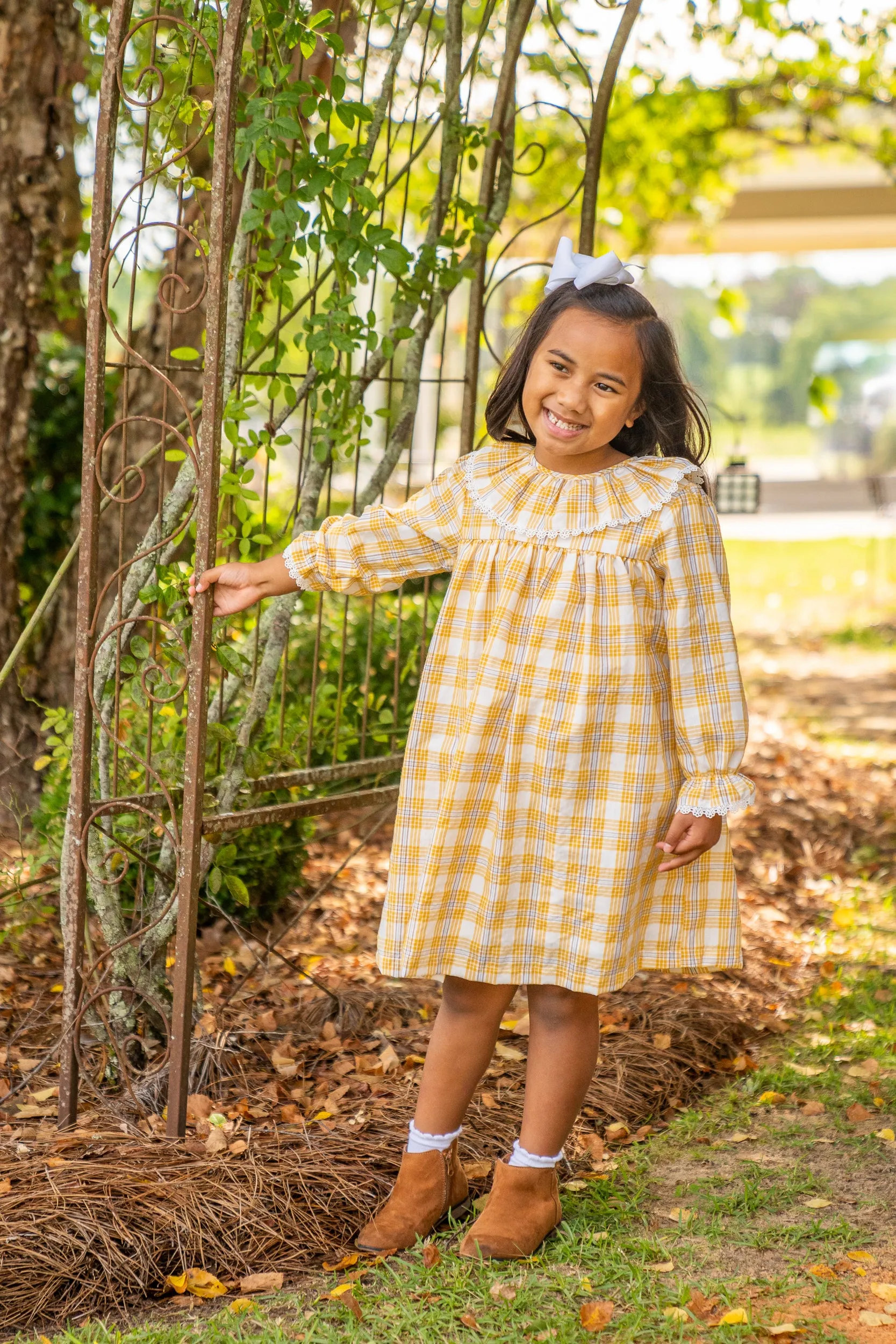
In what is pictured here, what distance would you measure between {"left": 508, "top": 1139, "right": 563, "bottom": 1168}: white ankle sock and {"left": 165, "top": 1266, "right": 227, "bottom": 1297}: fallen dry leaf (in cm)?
50

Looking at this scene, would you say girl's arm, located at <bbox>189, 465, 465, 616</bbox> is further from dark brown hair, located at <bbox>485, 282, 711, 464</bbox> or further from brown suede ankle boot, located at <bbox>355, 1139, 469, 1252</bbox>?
brown suede ankle boot, located at <bbox>355, 1139, 469, 1252</bbox>

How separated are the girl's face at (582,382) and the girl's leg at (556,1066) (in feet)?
2.94

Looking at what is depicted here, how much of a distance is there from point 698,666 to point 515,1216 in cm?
94

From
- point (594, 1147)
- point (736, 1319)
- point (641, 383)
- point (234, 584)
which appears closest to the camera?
point (736, 1319)

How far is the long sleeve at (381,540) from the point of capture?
2215mm

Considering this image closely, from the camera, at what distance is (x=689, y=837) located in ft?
6.73

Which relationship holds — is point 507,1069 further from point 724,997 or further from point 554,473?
point 554,473

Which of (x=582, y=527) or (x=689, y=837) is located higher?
(x=582, y=527)

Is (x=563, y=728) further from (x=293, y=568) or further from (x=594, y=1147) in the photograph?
(x=594, y=1147)

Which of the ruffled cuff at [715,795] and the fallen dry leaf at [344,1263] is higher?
the ruffled cuff at [715,795]

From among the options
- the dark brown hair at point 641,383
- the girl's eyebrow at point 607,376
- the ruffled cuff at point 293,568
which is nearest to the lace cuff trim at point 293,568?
the ruffled cuff at point 293,568

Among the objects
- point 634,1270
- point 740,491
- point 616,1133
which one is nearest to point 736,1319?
point 634,1270

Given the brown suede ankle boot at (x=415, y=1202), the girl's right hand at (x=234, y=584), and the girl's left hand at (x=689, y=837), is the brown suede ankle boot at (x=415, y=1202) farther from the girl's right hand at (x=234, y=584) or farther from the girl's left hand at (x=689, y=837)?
the girl's right hand at (x=234, y=584)

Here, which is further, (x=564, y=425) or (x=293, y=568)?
(x=293, y=568)
